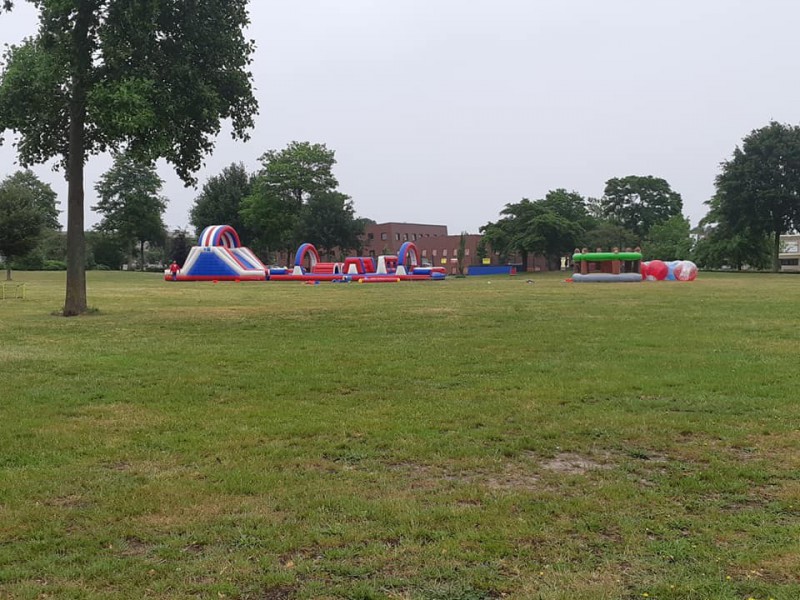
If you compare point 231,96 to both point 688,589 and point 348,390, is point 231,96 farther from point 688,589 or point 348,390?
point 688,589

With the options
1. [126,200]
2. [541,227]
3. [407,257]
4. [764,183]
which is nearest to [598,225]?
[541,227]

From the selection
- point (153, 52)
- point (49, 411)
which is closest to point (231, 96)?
point (153, 52)

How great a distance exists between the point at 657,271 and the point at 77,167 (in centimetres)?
3917

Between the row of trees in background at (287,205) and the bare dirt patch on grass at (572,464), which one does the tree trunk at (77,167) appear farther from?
the row of trees in background at (287,205)

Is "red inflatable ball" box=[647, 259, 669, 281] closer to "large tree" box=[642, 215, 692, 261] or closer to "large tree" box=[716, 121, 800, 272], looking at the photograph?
"large tree" box=[716, 121, 800, 272]

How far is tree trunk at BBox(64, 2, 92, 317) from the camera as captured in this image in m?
15.9

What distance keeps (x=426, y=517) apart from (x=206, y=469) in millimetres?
2009

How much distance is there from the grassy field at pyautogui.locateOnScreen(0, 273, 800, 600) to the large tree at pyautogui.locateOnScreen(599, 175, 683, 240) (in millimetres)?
88477

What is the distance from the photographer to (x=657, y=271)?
45594 millimetres

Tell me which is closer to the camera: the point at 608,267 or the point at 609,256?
the point at 609,256

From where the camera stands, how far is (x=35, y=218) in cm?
4031

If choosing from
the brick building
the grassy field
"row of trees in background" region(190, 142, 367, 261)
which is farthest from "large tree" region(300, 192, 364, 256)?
the grassy field

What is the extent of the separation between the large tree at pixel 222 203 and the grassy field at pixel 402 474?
216 ft

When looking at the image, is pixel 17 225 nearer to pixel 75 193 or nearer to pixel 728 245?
pixel 75 193
